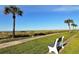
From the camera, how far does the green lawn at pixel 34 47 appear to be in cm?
360

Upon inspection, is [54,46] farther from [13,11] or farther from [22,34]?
[13,11]

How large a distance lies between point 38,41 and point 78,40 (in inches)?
17.7

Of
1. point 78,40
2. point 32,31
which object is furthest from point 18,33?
point 78,40

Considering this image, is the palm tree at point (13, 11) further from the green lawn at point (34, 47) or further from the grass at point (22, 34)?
the green lawn at point (34, 47)

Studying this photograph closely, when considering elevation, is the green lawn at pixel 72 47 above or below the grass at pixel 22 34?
below

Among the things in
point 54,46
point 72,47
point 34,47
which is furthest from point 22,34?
point 72,47

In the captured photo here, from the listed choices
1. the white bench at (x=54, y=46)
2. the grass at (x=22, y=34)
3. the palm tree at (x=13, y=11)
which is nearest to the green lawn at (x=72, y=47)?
the white bench at (x=54, y=46)

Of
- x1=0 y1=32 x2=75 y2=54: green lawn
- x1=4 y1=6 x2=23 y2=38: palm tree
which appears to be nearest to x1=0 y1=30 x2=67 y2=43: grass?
x1=0 y1=32 x2=75 y2=54: green lawn

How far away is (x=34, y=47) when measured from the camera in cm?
362

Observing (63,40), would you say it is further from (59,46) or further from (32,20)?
(32,20)

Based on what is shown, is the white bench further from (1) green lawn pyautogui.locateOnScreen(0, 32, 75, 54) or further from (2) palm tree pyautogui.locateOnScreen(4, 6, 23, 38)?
(2) palm tree pyautogui.locateOnScreen(4, 6, 23, 38)

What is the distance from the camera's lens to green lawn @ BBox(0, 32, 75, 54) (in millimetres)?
3602

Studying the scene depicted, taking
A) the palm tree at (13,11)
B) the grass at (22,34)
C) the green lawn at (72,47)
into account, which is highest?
the palm tree at (13,11)
